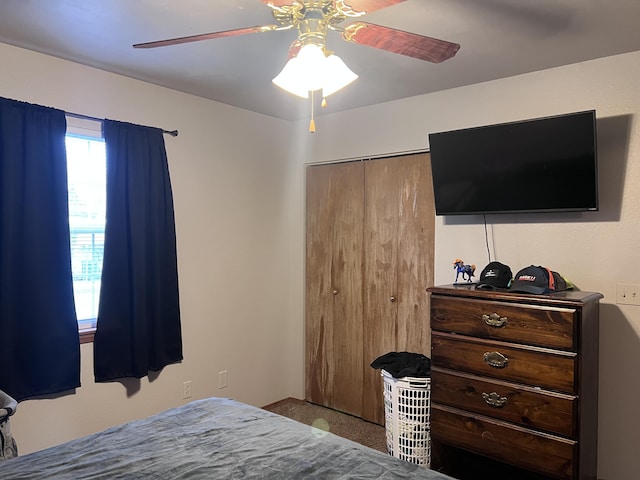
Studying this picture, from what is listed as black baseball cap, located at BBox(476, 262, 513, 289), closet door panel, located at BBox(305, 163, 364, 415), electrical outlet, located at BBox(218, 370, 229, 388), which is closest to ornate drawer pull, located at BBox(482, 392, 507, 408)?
black baseball cap, located at BBox(476, 262, 513, 289)

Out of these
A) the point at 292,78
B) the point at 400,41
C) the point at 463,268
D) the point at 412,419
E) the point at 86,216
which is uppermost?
the point at 400,41

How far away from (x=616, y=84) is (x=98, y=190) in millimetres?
3056

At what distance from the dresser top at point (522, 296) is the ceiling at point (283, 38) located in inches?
49.8

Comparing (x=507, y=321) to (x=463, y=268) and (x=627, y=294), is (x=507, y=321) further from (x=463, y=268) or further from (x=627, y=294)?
(x=627, y=294)

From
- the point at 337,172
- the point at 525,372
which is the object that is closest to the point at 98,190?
the point at 337,172

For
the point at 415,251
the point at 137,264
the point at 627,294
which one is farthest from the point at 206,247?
the point at 627,294

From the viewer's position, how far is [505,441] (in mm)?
2369

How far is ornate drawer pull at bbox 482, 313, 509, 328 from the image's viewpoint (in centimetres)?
239

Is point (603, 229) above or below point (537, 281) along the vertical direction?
above

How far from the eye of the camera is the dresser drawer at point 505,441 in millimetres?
2213

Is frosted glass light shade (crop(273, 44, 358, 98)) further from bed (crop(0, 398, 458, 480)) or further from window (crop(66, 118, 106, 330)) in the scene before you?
window (crop(66, 118, 106, 330))

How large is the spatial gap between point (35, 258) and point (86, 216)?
1.45 ft

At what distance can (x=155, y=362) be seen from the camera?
313 centimetres

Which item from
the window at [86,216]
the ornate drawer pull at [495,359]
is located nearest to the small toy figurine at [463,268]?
the ornate drawer pull at [495,359]
